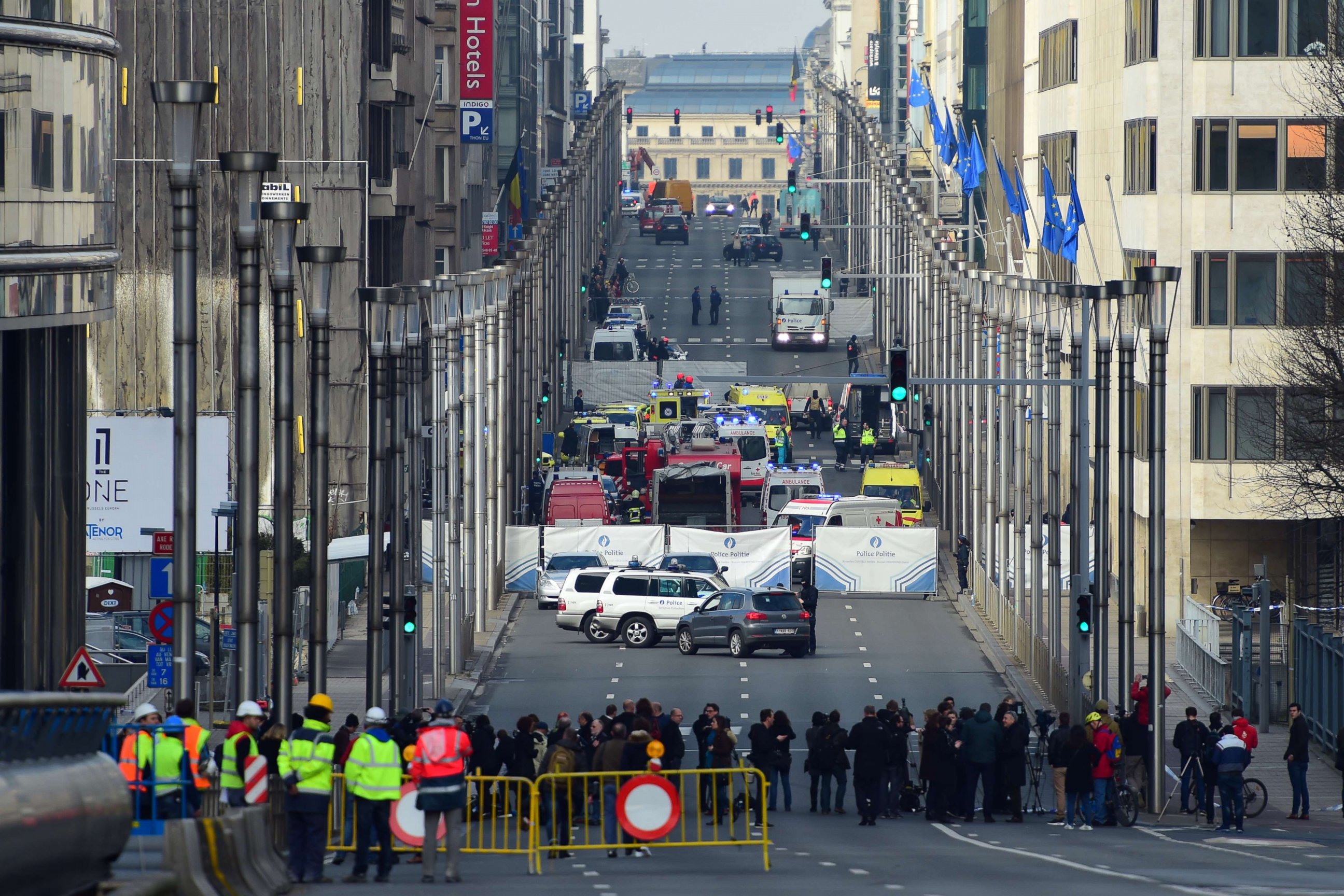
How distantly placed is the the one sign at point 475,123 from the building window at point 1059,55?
83.3 ft

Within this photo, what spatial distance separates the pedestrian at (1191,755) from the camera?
→ 29344mm

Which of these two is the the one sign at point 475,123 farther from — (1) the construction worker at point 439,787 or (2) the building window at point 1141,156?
(1) the construction worker at point 439,787

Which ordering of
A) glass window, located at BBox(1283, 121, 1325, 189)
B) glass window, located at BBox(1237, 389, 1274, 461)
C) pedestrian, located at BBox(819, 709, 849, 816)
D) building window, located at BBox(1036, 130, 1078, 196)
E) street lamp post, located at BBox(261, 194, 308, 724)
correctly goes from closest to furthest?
1. street lamp post, located at BBox(261, 194, 308, 724)
2. pedestrian, located at BBox(819, 709, 849, 816)
3. glass window, located at BBox(1237, 389, 1274, 461)
4. glass window, located at BBox(1283, 121, 1325, 189)
5. building window, located at BBox(1036, 130, 1078, 196)

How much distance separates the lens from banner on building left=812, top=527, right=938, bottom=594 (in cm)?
5522

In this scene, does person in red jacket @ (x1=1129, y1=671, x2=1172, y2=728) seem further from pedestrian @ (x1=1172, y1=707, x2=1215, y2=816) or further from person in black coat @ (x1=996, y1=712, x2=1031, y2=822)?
person in black coat @ (x1=996, y1=712, x2=1031, y2=822)

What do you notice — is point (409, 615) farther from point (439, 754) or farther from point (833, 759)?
point (439, 754)

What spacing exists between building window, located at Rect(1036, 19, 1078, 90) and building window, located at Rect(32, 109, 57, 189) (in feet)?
150

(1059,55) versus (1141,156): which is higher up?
(1059,55)

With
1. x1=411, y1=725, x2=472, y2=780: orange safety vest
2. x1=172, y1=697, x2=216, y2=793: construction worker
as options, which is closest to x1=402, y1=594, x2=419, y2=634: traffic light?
x1=172, y1=697, x2=216, y2=793: construction worker

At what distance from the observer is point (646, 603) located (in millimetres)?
48594

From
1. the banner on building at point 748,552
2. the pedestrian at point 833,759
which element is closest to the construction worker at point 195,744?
the pedestrian at point 833,759

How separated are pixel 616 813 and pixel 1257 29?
35.5 m

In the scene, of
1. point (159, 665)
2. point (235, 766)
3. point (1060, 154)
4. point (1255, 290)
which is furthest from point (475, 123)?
point (235, 766)

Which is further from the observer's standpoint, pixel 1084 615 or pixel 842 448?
pixel 842 448
